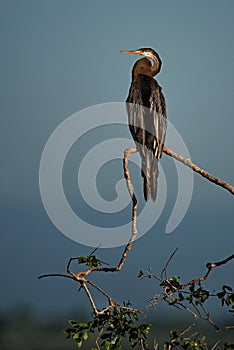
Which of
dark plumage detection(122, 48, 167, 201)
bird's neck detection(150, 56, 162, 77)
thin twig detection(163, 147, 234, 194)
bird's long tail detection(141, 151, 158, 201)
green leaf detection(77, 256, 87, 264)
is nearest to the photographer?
green leaf detection(77, 256, 87, 264)

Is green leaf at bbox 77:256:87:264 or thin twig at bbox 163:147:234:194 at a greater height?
thin twig at bbox 163:147:234:194

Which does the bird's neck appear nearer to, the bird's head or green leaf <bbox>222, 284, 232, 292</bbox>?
the bird's head

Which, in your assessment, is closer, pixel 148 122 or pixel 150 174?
pixel 150 174

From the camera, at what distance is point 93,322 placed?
426 centimetres

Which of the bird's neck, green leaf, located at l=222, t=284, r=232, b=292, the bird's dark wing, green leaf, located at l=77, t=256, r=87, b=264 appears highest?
the bird's neck

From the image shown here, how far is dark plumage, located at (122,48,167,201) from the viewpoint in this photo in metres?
5.82

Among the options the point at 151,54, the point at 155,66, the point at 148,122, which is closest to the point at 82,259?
the point at 148,122

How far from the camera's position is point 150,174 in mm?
5797

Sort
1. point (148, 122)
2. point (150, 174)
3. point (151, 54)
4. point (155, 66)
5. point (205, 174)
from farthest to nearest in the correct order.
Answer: point (151, 54), point (155, 66), point (148, 122), point (150, 174), point (205, 174)

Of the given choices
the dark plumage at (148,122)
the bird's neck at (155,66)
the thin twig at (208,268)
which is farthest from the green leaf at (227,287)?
the bird's neck at (155,66)

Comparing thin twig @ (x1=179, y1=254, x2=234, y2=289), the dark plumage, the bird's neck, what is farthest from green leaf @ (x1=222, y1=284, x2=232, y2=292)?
the bird's neck

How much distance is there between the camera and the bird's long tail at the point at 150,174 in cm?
563

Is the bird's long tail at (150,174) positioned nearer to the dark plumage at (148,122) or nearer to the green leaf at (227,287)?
the dark plumage at (148,122)

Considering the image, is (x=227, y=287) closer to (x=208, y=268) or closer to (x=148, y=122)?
(x=208, y=268)
